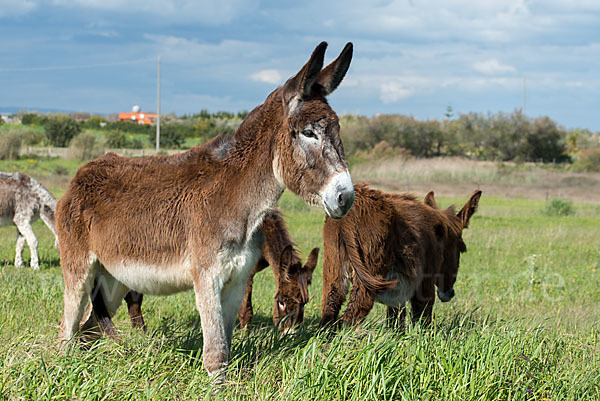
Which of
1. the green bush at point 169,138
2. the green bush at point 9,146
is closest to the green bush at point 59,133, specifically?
the green bush at point 169,138

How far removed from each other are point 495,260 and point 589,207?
16.6 meters

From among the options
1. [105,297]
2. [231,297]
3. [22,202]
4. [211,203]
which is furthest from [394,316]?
[22,202]

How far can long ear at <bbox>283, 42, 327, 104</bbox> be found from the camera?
3.61 m

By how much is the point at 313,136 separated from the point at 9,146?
120 feet

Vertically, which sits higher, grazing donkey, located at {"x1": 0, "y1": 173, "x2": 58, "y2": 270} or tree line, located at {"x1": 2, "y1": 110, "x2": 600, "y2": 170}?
tree line, located at {"x1": 2, "y1": 110, "x2": 600, "y2": 170}

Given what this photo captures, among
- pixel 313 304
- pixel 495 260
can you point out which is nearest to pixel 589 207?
pixel 495 260

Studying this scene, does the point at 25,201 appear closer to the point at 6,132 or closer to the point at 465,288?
the point at 465,288

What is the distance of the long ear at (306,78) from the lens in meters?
3.61

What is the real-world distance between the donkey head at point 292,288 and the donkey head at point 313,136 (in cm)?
222

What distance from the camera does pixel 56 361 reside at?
389 centimetres

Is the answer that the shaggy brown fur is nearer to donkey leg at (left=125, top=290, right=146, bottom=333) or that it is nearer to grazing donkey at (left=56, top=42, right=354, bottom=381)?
donkey leg at (left=125, top=290, right=146, bottom=333)

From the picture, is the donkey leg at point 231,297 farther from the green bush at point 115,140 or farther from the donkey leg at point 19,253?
the green bush at point 115,140

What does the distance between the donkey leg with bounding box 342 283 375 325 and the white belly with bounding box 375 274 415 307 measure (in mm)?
375

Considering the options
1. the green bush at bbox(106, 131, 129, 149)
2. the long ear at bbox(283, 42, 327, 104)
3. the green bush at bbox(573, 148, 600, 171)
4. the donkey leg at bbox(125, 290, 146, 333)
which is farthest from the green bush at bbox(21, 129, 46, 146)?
the long ear at bbox(283, 42, 327, 104)
